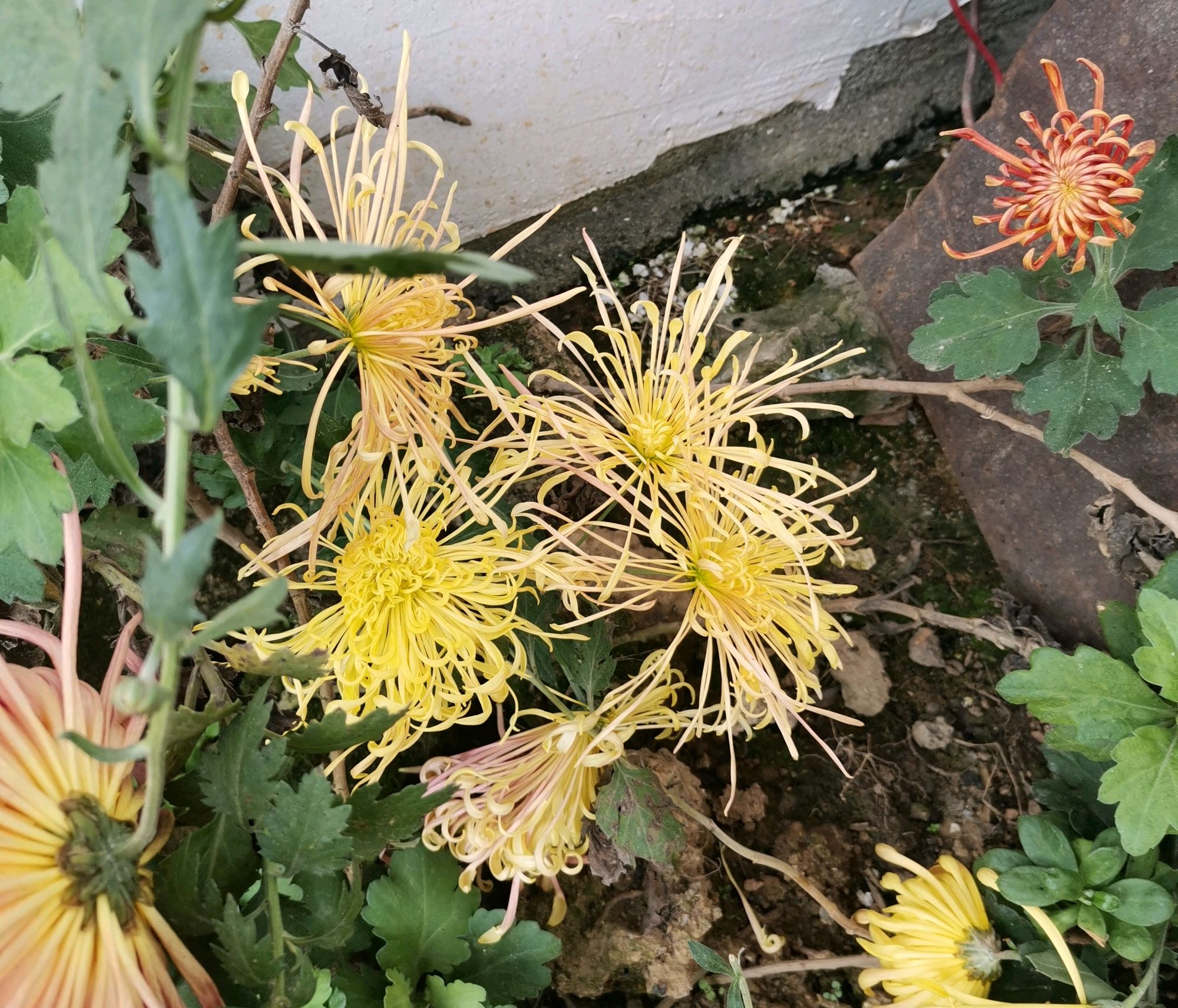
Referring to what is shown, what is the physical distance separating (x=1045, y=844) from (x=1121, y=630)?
209 millimetres

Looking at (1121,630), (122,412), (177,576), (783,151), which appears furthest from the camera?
(783,151)

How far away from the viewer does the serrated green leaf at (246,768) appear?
0.49 m

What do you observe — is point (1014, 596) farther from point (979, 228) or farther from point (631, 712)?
point (631, 712)

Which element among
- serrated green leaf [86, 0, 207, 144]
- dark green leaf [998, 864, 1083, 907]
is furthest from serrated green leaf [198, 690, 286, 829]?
dark green leaf [998, 864, 1083, 907]

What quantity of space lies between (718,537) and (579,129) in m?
0.59

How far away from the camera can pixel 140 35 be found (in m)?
0.27

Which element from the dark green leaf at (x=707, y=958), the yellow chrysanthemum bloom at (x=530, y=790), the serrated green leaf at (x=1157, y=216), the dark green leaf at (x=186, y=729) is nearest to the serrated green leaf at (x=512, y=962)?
the yellow chrysanthemum bloom at (x=530, y=790)

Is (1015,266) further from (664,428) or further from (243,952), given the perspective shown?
(243,952)

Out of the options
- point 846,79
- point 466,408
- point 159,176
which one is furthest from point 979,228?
point 159,176

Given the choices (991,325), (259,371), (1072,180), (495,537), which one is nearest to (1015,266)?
(991,325)

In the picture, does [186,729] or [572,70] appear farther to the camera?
[572,70]

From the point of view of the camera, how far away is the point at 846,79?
108cm

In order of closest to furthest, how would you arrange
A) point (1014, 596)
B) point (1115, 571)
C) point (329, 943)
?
point (329, 943) < point (1115, 571) < point (1014, 596)

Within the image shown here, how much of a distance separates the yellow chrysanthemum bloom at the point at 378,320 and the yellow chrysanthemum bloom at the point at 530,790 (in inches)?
9.3
